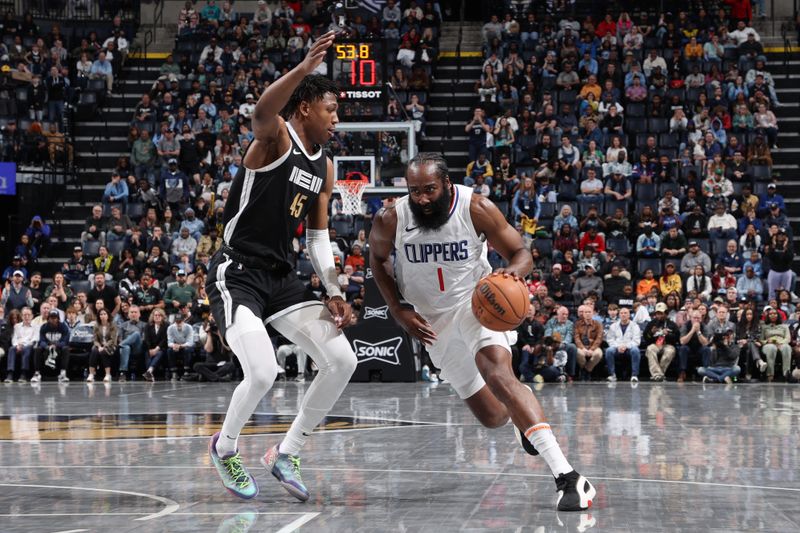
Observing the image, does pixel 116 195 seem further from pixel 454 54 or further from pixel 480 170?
pixel 454 54

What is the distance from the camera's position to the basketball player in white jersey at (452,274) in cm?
618

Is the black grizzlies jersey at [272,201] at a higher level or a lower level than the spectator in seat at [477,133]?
lower

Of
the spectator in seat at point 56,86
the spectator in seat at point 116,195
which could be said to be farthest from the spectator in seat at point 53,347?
the spectator in seat at point 56,86

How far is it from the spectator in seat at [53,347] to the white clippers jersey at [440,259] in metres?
12.6

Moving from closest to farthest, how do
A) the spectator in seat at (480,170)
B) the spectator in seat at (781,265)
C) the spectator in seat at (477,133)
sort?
the spectator in seat at (781,265) → the spectator in seat at (480,170) → the spectator in seat at (477,133)

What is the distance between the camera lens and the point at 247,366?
5.98 m

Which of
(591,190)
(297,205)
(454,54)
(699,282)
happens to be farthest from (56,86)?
(297,205)

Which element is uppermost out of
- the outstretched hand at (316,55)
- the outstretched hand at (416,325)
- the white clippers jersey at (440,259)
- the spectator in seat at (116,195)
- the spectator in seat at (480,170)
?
the spectator in seat at (480,170)

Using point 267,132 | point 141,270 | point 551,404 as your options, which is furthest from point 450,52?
point 267,132

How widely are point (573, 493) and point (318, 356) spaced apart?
1.52m

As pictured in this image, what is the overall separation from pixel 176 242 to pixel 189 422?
33.6ft

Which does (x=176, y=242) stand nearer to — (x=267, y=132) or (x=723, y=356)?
(x=723, y=356)

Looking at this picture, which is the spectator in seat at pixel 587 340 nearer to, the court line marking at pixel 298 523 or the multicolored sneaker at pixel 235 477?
the multicolored sneaker at pixel 235 477

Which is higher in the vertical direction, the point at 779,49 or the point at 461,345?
the point at 779,49
